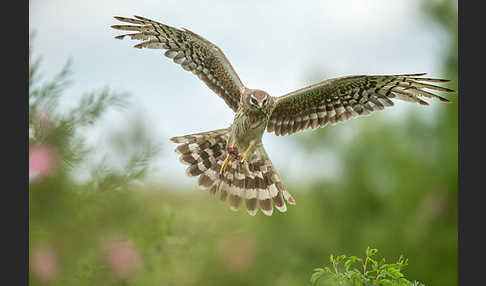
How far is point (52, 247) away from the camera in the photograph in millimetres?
1354

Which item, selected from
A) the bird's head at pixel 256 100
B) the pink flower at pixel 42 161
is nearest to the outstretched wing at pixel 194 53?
the bird's head at pixel 256 100

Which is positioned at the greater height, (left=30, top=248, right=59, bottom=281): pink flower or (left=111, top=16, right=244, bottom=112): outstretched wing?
(left=111, top=16, right=244, bottom=112): outstretched wing

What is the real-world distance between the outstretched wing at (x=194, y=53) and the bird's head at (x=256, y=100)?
0.47 ft

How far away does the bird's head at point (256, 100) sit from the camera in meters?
1.52

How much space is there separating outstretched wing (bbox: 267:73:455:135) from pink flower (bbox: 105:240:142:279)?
0.69 meters

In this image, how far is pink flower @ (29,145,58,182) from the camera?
4.25 ft

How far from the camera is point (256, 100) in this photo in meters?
1.52

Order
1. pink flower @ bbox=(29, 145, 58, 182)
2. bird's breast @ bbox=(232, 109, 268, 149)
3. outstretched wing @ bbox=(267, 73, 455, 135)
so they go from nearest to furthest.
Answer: pink flower @ bbox=(29, 145, 58, 182), bird's breast @ bbox=(232, 109, 268, 149), outstretched wing @ bbox=(267, 73, 455, 135)

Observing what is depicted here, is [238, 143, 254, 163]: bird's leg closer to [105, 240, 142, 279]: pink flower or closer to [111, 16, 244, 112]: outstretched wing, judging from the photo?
[111, 16, 244, 112]: outstretched wing

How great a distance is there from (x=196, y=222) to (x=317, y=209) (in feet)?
7.77

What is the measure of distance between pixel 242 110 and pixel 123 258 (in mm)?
634

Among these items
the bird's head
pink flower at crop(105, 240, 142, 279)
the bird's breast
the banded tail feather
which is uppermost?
the bird's head

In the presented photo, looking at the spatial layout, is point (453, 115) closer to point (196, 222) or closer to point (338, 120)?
point (338, 120)

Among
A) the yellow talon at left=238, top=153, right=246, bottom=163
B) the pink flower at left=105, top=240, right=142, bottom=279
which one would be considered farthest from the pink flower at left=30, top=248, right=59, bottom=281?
the yellow talon at left=238, top=153, right=246, bottom=163
